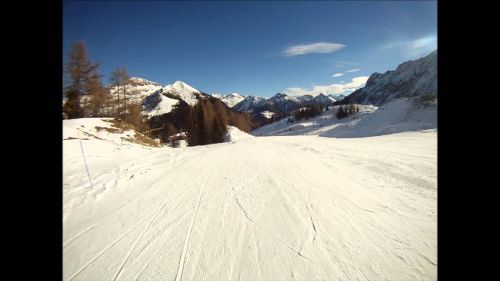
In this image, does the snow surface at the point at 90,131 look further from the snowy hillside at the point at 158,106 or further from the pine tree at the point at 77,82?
the snowy hillside at the point at 158,106

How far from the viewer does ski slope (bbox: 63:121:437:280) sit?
3102 millimetres

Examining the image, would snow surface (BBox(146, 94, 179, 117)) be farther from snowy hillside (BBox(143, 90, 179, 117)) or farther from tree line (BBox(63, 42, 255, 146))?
tree line (BBox(63, 42, 255, 146))

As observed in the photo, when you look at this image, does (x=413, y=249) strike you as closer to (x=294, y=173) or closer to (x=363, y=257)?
(x=363, y=257)

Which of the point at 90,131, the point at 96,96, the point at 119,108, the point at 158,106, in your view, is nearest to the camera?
the point at 90,131

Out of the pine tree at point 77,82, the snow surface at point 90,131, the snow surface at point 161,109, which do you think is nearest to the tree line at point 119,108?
the pine tree at point 77,82

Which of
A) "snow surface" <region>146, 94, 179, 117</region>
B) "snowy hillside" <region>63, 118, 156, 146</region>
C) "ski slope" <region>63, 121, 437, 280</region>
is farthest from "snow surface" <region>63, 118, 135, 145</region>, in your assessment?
"snow surface" <region>146, 94, 179, 117</region>

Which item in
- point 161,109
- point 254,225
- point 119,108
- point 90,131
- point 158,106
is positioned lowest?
point 254,225

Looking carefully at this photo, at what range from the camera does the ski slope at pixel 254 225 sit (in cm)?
310

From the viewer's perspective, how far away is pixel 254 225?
14.0 ft

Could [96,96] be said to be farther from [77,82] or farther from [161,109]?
[161,109]

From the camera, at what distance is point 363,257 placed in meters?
3.23

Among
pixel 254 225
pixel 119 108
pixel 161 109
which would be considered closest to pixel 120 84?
pixel 119 108

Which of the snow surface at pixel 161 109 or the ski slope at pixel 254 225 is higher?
the snow surface at pixel 161 109
